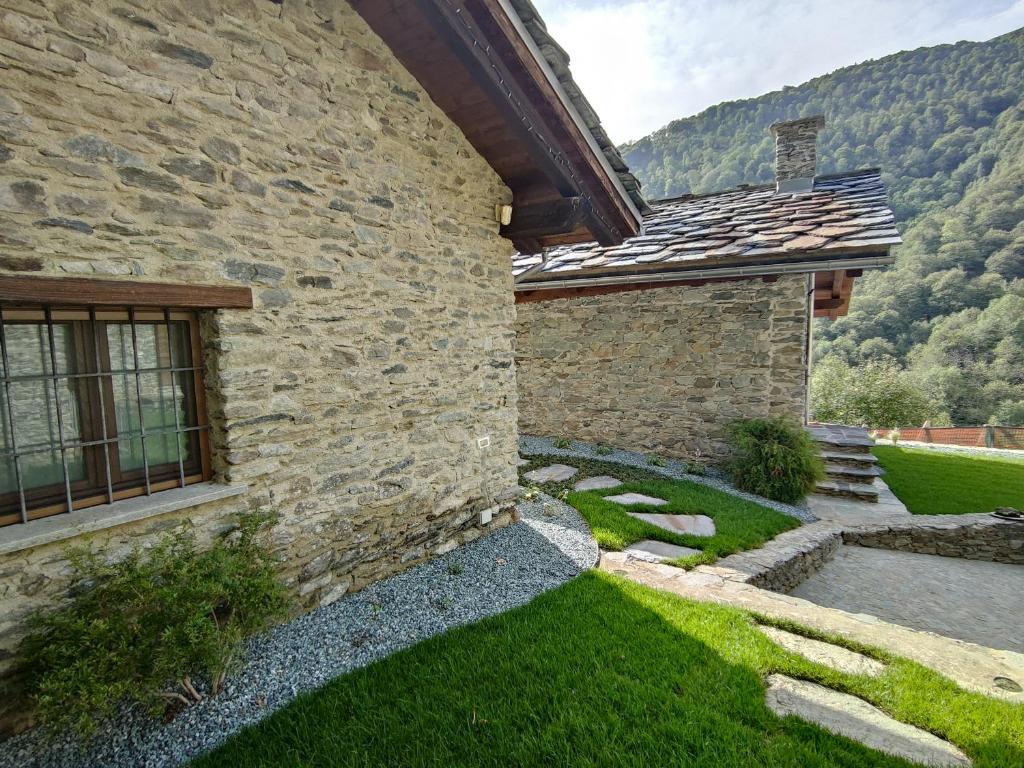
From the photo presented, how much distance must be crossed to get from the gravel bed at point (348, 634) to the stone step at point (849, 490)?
4.48 m

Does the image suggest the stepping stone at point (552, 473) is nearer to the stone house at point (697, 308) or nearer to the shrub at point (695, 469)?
the stone house at point (697, 308)

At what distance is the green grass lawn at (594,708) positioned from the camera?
2.23 m

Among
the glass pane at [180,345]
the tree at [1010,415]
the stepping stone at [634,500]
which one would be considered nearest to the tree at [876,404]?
the tree at [1010,415]

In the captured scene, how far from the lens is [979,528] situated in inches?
239

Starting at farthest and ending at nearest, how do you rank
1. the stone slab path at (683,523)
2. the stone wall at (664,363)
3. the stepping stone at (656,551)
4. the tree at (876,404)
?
the tree at (876,404) → the stone wall at (664,363) → the stone slab path at (683,523) → the stepping stone at (656,551)

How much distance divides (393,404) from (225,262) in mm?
1582

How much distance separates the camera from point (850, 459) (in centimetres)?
774

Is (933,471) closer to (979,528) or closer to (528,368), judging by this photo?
(979,528)

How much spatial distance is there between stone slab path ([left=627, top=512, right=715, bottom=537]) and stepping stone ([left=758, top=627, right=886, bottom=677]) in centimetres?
182

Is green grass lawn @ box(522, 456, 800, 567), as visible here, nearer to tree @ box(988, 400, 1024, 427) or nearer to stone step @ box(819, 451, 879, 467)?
stone step @ box(819, 451, 879, 467)

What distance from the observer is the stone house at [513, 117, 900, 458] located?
704cm

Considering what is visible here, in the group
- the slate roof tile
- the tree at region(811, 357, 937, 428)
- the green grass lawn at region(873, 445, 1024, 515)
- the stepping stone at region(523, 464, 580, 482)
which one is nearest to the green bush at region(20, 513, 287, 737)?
the stepping stone at region(523, 464, 580, 482)

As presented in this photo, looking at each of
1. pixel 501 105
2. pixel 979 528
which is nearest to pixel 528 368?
pixel 501 105

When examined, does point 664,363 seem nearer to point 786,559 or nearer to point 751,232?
point 751,232
